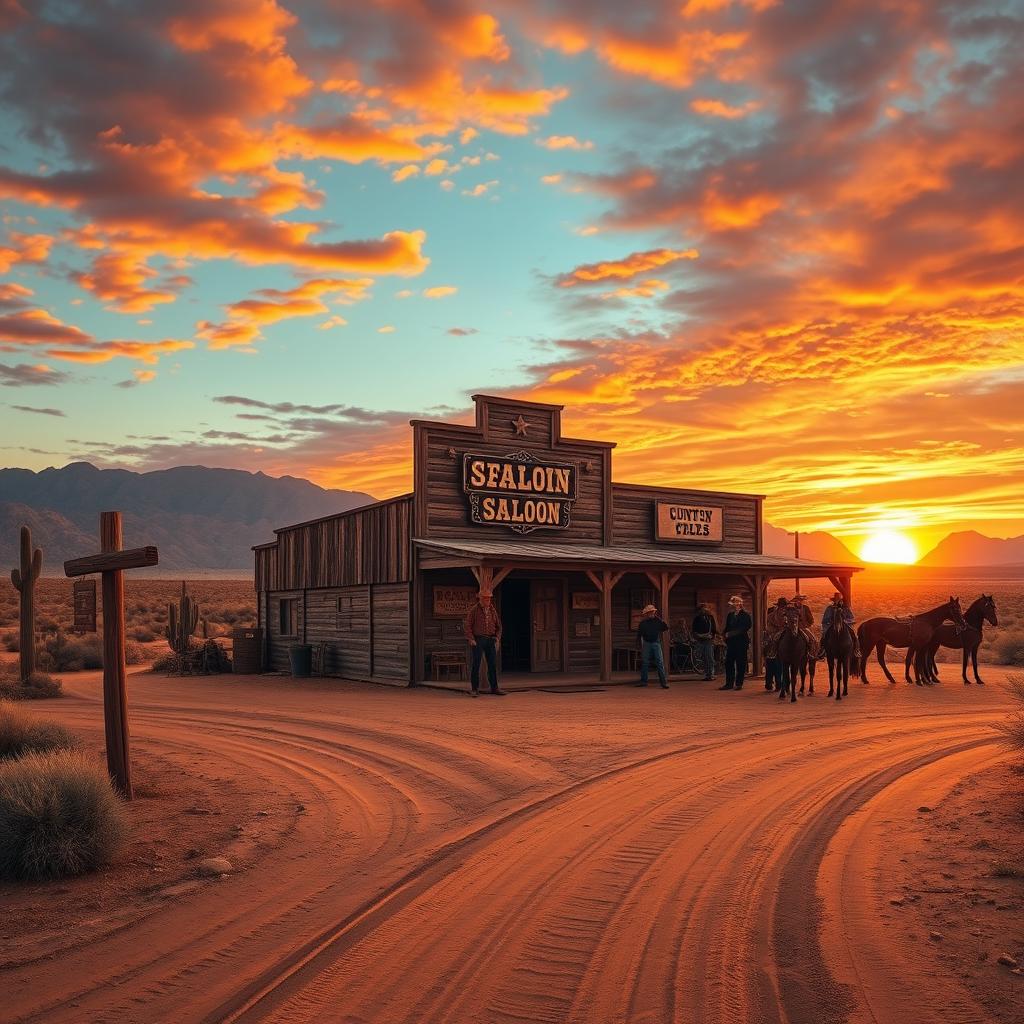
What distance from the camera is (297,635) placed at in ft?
91.2

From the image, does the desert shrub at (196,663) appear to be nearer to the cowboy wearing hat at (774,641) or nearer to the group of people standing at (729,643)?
the group of people standing at (729,643)

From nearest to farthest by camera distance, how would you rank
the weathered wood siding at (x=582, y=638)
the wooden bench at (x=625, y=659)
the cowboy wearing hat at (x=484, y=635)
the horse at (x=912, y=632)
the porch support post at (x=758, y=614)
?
the cowboy wearing hat at (x=484, y=635), the horse at (x=912, y=632), the weathered wood siding at (x=582, y=638), the wooden bench at (x=625, y=659), the porch support post at (x=758, y=614)

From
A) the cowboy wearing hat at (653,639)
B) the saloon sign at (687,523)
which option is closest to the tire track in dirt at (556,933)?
the cowboy wearing hat at (653,639)

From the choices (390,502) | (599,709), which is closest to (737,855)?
(599,709)

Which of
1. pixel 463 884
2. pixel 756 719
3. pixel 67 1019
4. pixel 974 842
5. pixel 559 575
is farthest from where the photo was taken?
pixel 559 575

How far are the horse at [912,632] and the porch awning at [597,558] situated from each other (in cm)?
304

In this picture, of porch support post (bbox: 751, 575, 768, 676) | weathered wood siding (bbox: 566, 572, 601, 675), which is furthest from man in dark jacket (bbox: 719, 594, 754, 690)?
porch support post (bbox: 751, 575, 768, 676)

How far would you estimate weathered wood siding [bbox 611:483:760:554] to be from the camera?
26.4m

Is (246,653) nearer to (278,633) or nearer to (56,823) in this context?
(278,633)

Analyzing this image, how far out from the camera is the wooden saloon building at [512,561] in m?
22.0

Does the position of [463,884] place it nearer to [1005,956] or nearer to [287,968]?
[287,968]

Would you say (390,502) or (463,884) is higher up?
(390,502)

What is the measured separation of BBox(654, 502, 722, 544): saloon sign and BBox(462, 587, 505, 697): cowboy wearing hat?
9001 millimetres

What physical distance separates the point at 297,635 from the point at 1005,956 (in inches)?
956
